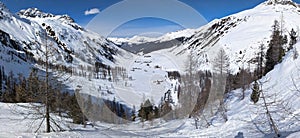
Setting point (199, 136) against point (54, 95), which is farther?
point (199, 136)

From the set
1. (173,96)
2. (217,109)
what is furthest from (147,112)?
(217,109)

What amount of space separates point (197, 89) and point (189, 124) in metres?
5.67

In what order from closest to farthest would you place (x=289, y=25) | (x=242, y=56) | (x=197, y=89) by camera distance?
1. (x=197, y=89)
2. (x=242, y=56)
3. (x=289, y=25)

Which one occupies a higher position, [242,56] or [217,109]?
[242,56]

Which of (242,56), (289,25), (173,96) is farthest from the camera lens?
(289,25)

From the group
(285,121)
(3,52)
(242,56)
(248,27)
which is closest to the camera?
(285,121)

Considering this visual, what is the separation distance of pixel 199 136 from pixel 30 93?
1074cm

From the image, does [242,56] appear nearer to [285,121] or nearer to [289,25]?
[289,25]

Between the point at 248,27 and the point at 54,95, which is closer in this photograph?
the point at 54,95

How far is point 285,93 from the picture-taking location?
2050cm

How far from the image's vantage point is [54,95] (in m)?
15.6

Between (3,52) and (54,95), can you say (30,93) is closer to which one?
(54,95)

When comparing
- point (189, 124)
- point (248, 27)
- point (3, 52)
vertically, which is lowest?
point (189, 124)

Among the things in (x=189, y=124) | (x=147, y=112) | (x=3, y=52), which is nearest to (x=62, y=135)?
(x=189, y=124)
